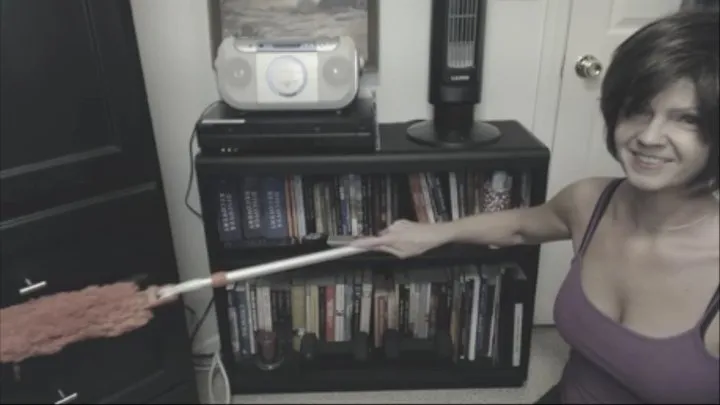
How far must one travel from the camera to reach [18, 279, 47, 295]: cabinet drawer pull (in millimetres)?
1260

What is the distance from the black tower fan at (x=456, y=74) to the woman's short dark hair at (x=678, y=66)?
0.52m

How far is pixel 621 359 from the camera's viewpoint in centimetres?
98

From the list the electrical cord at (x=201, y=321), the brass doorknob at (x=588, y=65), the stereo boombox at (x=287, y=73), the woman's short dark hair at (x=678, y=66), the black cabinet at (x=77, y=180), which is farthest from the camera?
the electrical cord at (x=201, y=321)

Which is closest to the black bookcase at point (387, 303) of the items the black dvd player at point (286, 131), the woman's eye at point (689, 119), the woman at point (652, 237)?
the black dvd player at point (286, 131)

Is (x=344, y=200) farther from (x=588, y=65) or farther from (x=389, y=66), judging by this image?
(x=588, y=65)

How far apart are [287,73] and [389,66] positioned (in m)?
0.38

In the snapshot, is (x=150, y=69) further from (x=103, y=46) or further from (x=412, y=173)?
(x=412, y=173)

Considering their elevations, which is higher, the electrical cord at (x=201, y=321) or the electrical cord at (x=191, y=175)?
the electrical cord at (x=191, y=175)

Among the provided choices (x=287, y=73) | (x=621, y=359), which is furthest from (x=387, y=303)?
(x=621, y=359)

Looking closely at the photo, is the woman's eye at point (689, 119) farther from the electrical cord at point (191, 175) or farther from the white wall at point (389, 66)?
the electrical cord at point (191, 175)

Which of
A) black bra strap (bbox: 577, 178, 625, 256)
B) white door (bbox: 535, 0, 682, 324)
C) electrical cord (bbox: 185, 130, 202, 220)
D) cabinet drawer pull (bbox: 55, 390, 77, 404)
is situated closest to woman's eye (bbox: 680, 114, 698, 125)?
black bra strap (bbox: 577, 178, 625, 256)

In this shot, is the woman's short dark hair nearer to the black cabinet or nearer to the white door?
the white door

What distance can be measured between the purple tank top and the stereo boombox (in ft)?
2.04

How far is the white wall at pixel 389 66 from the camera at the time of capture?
5.15 ft
